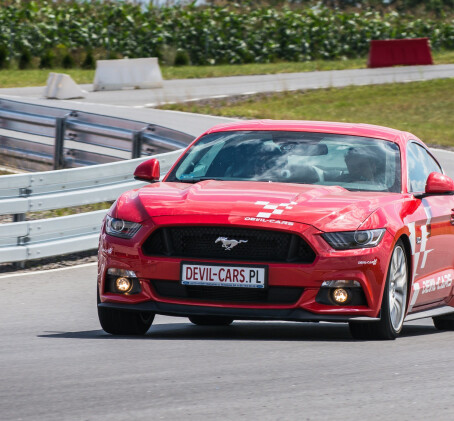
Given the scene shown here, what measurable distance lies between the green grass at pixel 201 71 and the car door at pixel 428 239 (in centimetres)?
2791

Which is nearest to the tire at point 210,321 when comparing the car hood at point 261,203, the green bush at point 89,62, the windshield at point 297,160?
the windshield at point 297,160

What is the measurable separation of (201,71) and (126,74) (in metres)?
7.91

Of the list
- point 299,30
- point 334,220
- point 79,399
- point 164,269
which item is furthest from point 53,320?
point 299,30

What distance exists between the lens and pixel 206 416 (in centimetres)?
542

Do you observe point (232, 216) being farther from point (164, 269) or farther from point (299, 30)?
point (299, 30)

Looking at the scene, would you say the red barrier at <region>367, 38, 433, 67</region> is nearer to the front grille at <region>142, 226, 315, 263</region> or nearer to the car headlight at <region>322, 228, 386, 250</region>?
the car headlight at <region>322, 228, 386, 250</region>

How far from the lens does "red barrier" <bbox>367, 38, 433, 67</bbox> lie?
140ft

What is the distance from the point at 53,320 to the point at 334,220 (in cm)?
283

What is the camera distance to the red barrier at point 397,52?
4281cm

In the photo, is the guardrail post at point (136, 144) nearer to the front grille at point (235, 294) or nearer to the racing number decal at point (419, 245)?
the racing number decal at point (419, 245)

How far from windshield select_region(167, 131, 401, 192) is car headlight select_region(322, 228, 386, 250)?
32.3 inches

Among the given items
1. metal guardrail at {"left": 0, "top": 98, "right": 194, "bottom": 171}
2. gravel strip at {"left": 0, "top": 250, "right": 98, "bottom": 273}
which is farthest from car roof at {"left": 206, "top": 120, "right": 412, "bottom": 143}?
metal guardrail at {"left": 0, "top": 98, "right": 194, "bottom": 171}

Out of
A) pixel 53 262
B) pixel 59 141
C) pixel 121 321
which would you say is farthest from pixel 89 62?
pixel 121 321

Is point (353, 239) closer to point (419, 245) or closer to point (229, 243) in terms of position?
point (229, 243)
